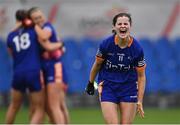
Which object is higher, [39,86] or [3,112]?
[39,86]

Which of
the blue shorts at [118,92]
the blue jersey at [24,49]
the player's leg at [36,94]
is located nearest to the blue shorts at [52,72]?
the player's leg at [36,94]

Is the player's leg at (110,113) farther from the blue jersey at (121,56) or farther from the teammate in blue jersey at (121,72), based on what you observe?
the blue jersey at (121,56)

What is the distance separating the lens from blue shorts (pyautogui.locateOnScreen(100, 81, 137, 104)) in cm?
1112

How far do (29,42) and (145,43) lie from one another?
6983mm

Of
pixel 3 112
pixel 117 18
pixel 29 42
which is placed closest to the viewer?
pixel 117 18

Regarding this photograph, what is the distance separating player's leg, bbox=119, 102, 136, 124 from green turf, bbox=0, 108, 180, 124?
5.37 meters

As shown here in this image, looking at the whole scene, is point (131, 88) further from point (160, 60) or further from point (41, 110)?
point (160, 60)

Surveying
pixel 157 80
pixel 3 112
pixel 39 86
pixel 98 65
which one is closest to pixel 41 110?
pixel 39 86

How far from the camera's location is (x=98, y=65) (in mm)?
11133

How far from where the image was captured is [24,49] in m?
13.0

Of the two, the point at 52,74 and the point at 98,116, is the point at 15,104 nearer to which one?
the point at 52,74

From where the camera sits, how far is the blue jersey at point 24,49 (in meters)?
13.0

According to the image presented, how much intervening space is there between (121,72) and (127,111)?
19.3 inches

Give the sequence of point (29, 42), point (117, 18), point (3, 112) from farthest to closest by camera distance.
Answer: point (3, 112) < point (29, 42) < point (117, 18)
